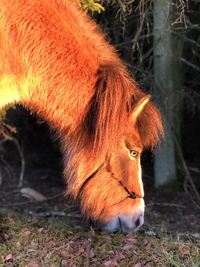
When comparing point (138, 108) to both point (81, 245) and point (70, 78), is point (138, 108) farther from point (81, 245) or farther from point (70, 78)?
point (81, 245)

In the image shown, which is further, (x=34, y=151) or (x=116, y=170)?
(x=34, y=151)

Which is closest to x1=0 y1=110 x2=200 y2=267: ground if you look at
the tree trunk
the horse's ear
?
the tree trunk

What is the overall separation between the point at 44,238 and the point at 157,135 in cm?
150

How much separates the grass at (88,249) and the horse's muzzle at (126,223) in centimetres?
24

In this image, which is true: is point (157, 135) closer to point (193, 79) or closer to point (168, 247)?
point (168, 247)

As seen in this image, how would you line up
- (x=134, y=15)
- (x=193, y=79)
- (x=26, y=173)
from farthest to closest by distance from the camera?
(x=26, y=173), (x=193, y=79), (x=134, y=15)

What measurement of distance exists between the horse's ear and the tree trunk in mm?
2874

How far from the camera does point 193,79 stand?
31.7ft

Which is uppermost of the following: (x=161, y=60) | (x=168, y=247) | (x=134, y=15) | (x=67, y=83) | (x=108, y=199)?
(x=134, y=15)

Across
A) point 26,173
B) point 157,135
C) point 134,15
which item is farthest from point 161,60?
point 26,173

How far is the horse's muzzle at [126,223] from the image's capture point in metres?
4.89

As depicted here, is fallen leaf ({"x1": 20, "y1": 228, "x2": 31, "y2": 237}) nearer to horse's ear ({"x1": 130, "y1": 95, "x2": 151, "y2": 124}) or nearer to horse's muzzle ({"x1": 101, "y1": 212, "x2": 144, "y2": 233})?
horse's muzzle ({"x1": 101, "y1": 212, "x2": 144, "y2": 233})

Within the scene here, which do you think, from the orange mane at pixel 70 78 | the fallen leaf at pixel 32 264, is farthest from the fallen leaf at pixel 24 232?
the orange mane at pixel 70 78

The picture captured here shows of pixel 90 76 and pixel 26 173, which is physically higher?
pixel 90 76
